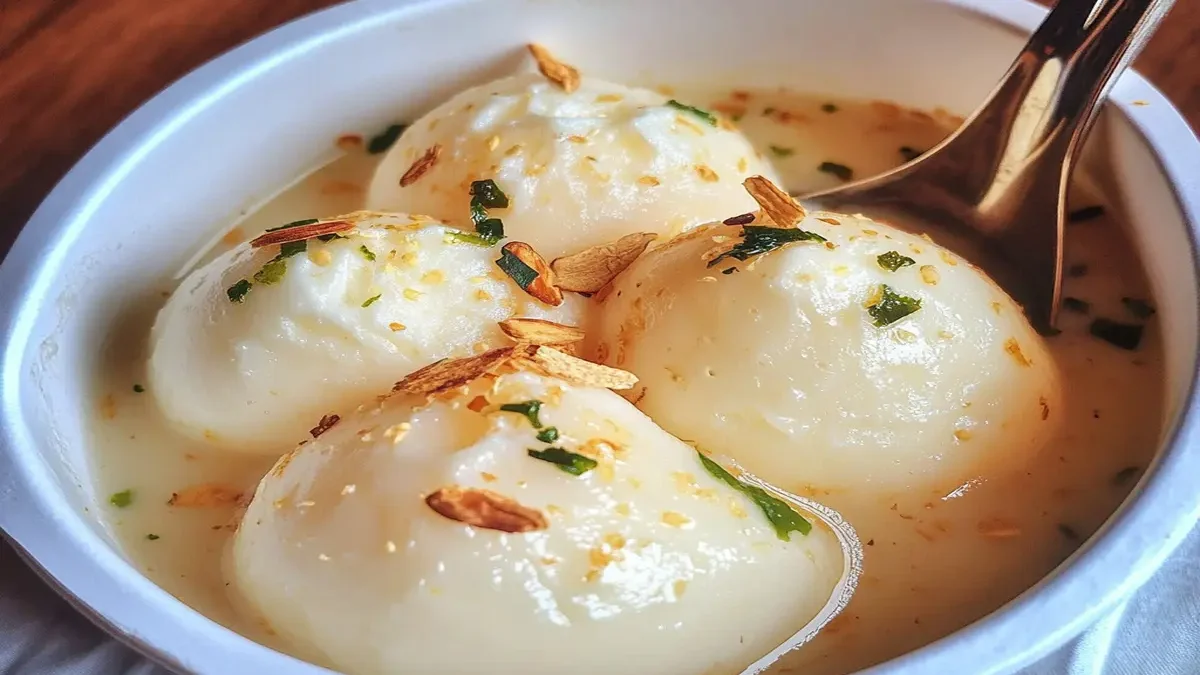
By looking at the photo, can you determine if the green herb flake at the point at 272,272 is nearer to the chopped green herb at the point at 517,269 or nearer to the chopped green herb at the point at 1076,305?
the chopped green herb at the point at 517,269

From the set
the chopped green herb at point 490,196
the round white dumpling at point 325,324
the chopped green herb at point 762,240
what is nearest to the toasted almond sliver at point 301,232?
the round white dumpling at point 325,324

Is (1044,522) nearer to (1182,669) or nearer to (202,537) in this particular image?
(1182,669)

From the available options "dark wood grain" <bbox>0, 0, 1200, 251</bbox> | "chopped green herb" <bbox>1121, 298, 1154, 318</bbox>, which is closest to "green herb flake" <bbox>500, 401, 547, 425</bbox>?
"chopped green herb" <bbox>1121, 298, 1154, 318</bbox>

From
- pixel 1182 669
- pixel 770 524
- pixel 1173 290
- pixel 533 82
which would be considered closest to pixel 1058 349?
pixel 1173 290

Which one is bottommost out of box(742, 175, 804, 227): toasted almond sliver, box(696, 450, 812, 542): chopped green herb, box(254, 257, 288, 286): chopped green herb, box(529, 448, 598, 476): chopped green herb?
box(696, 450, 812, 542): chopped green herb

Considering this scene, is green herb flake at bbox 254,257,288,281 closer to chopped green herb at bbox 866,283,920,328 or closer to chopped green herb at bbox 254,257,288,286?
chopped green herb at bbox 254,257,288,286

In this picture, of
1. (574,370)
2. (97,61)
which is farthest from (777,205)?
(97,61)
